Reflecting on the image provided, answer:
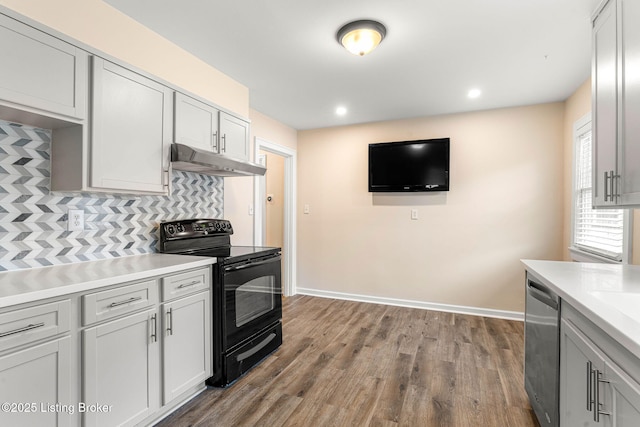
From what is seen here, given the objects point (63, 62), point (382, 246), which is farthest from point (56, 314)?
point (382, 246)

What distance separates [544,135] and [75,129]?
425 centimetres

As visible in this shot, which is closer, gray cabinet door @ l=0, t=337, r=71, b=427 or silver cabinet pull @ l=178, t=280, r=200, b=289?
gray cabinet door @ l=0, t=337, r=71, b=427

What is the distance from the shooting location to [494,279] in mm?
3750

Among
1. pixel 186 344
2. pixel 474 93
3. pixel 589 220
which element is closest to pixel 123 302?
pixel 186 344

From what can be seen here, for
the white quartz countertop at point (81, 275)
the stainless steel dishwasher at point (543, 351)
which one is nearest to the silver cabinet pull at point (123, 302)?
the white quartz countertop at point (81, 275)

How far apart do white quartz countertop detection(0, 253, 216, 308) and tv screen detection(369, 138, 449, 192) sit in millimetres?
2591

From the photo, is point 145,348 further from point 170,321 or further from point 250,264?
point 250,264

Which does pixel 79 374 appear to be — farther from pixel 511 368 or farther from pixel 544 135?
pixel 544 135

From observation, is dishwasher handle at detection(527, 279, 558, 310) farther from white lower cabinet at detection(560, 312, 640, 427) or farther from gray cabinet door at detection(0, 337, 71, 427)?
gray cabinet door at detection(0, 337, 71, 427)

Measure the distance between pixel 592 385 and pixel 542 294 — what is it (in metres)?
0.60

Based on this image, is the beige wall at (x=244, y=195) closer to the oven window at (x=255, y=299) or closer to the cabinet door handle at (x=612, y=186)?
the oven window at (x=255, y=299)

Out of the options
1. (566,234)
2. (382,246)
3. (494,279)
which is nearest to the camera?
(566,234)

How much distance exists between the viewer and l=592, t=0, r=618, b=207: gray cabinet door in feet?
5.20

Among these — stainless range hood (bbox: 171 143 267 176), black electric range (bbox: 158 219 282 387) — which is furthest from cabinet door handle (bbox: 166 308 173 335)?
stainless range hood (bbox: 171 143 267 176)
